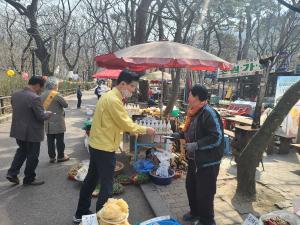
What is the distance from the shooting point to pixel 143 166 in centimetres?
605

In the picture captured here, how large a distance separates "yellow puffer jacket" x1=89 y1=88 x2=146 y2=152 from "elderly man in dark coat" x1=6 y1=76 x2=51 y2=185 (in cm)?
194

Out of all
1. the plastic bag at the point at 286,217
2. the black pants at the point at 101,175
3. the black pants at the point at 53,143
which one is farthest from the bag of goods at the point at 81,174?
the plastic bag at the point at 286,217

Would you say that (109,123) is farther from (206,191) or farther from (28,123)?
(28,123)

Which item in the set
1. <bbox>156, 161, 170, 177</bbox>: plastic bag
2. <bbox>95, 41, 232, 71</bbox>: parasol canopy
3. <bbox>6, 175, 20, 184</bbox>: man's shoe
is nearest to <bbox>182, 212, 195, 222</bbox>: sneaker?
<bbox>156, 161, 170, 177</bbox>: plastic bag

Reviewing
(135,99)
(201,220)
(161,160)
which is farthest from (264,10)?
(201,220)

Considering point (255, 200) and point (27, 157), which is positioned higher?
point (27, 157)

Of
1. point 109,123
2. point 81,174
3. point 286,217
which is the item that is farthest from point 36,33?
point 286,217

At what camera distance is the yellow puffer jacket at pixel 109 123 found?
138 inches

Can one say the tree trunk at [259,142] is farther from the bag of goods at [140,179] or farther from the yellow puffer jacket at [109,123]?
the yellow puffer jacket at [109,123]

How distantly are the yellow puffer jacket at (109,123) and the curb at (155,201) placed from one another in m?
1.43

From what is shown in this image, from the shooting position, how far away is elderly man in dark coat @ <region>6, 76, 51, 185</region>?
509 centimetres

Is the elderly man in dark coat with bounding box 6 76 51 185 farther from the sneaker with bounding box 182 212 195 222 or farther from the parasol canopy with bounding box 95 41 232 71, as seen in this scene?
the sneaker with bounding box 182 212 195 222

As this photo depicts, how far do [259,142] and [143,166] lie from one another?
2.47 m

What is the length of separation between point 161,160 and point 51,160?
9.43ft
